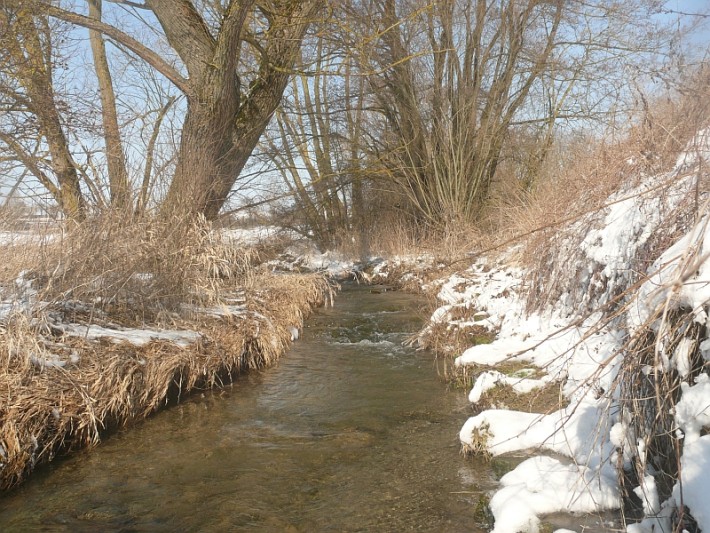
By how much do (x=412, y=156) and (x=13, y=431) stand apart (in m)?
13.3

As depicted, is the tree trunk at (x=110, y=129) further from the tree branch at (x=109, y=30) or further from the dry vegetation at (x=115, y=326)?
the tree branch at (x=109, y=30)

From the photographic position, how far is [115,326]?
213 inches

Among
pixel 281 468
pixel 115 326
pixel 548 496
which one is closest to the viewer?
pixel 548 496

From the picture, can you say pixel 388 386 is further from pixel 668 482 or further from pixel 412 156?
pixel 412 156

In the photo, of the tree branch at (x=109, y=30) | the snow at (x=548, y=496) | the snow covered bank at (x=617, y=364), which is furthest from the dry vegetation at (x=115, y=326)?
the tree branch at (x=109, y=30)

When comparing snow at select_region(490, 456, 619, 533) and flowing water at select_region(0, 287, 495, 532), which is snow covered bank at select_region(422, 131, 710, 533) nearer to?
snow at select_region(490, 456, 619, 533)

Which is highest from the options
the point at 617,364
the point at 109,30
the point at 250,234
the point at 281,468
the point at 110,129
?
the point at 109,30

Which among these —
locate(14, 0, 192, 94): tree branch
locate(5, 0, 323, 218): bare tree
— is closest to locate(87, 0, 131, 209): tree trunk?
locate(5, 0, 323, 218): bare tree

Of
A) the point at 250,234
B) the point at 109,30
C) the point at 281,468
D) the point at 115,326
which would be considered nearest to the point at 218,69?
the point at 109,30

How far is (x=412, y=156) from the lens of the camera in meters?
15.7

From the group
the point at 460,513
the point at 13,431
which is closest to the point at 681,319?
the point at 460,513

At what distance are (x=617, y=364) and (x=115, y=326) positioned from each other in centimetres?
440

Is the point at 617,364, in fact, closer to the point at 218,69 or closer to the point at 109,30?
the point at 218,69

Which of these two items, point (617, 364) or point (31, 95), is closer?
point (617, 364)
